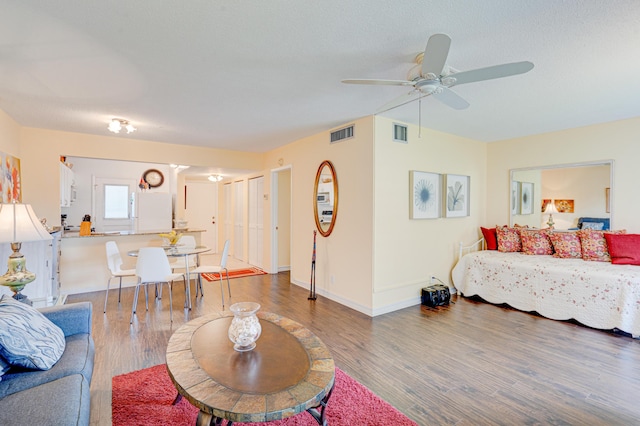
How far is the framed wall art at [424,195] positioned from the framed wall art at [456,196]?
0.18m

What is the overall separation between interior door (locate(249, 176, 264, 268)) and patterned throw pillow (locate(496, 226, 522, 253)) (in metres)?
4.36

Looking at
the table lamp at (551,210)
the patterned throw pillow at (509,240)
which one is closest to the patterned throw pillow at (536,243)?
the patterned throw pillow at (509,240)

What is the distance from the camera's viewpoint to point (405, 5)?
1673 millimetres

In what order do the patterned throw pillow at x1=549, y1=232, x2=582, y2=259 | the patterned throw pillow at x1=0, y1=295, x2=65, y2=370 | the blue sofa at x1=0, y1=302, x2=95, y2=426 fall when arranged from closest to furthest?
1. the blue sofa at x1=0, y1=302, x2=95, y2=426
2. the patterned throw pillow at x1=0, y1=295, x2=65, y2=370
3. the patterned throw pillow at x1=549, y1=232, x2=582, y2=259

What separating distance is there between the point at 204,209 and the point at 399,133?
6.40 m

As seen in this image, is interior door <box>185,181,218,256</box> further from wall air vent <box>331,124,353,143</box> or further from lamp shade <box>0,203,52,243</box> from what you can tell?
lamp shade <box>0,203,52,243</box>

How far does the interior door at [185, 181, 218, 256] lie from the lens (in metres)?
8.38

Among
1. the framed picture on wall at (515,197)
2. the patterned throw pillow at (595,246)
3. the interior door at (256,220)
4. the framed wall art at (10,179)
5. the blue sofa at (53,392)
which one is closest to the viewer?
the blue sofa at (53,392)

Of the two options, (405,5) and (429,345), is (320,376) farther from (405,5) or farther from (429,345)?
(405,5)

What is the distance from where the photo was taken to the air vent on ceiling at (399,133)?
3921mm

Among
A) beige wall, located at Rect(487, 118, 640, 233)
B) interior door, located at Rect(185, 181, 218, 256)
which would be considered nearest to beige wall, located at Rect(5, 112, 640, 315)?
beige wall, located at Rect(487, 118, 640, 233)

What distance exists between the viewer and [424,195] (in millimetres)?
4242

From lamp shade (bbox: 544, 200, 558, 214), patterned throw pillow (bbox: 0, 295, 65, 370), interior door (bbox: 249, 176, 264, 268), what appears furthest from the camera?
interior door (bbox: 249, 176, 264, 268)

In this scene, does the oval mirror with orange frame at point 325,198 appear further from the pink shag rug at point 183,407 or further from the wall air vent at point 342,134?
the pink shag rug at point 183,407
